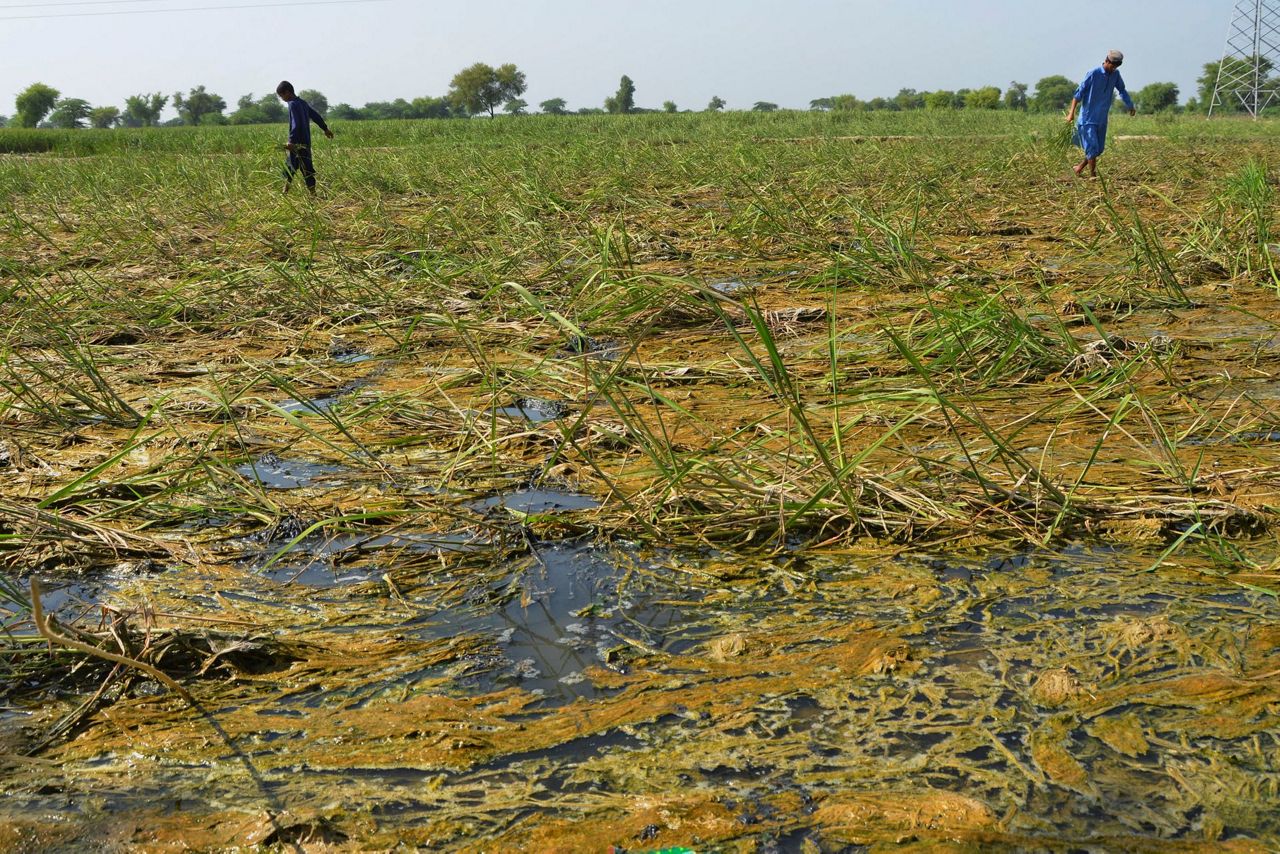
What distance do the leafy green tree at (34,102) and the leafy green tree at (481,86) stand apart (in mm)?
30168

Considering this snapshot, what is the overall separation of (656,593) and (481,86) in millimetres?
80361

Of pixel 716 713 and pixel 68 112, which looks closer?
pixel 716 713

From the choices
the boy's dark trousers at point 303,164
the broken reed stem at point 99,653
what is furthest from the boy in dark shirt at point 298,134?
the broken reed stem at point 99,653

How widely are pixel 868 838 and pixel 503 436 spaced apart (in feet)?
6.02

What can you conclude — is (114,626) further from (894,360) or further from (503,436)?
(894,360)

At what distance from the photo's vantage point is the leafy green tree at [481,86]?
3000 inches

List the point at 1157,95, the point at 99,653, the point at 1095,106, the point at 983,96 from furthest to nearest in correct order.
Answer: the point at 983,96
the point at 1157,95
the point at 1095,106
the point at 99,653

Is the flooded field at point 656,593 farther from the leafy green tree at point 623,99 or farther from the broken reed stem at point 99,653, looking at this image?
the leafy green tree at point 623,99

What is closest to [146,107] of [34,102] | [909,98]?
[34,102]

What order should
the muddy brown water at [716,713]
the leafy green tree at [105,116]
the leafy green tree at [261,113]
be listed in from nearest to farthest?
the muddy brown water at [716,713] → the leafy green tree at [261,113] → the leafy green tree at [105,116]

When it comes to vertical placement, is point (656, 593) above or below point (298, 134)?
below

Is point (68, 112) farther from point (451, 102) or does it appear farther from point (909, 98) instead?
point (909, 98)

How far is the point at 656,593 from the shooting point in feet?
6.68

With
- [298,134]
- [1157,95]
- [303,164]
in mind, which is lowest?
[303,164]
